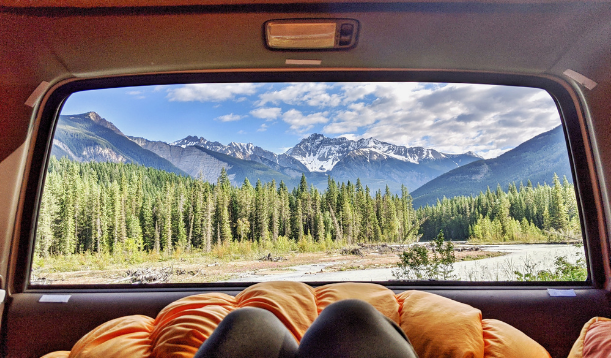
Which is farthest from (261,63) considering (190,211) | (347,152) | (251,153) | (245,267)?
(245,267)

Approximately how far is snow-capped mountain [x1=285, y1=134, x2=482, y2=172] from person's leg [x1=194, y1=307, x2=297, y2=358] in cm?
161

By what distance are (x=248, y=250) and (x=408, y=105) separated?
5.11 feet

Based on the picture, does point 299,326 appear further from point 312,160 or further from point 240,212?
point 312,160

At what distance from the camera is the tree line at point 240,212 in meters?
2.32

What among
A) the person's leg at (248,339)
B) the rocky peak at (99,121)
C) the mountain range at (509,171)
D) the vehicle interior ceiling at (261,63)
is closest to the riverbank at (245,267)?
the vehicle interior ceiling at (261,63)

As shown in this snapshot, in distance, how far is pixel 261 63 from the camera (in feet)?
6.55

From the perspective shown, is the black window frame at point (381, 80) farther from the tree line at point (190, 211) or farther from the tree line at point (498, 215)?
the tree line at point (498, 215)

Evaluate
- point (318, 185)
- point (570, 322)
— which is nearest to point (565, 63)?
point (570, 322)

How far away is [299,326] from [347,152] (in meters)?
1.36

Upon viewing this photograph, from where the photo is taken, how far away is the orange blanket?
1298 millimetres

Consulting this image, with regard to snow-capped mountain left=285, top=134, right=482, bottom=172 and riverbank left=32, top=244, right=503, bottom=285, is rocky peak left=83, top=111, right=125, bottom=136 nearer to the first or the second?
riverbank left=32, top=244, right=503, bottom=285

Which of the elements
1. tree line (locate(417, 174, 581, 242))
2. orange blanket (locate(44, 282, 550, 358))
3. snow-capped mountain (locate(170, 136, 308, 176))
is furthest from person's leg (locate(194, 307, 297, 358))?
tree line (locate(417, 174, 581, 242))

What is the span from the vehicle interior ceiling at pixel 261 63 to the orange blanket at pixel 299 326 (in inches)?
19.5

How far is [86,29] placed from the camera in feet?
5.45
